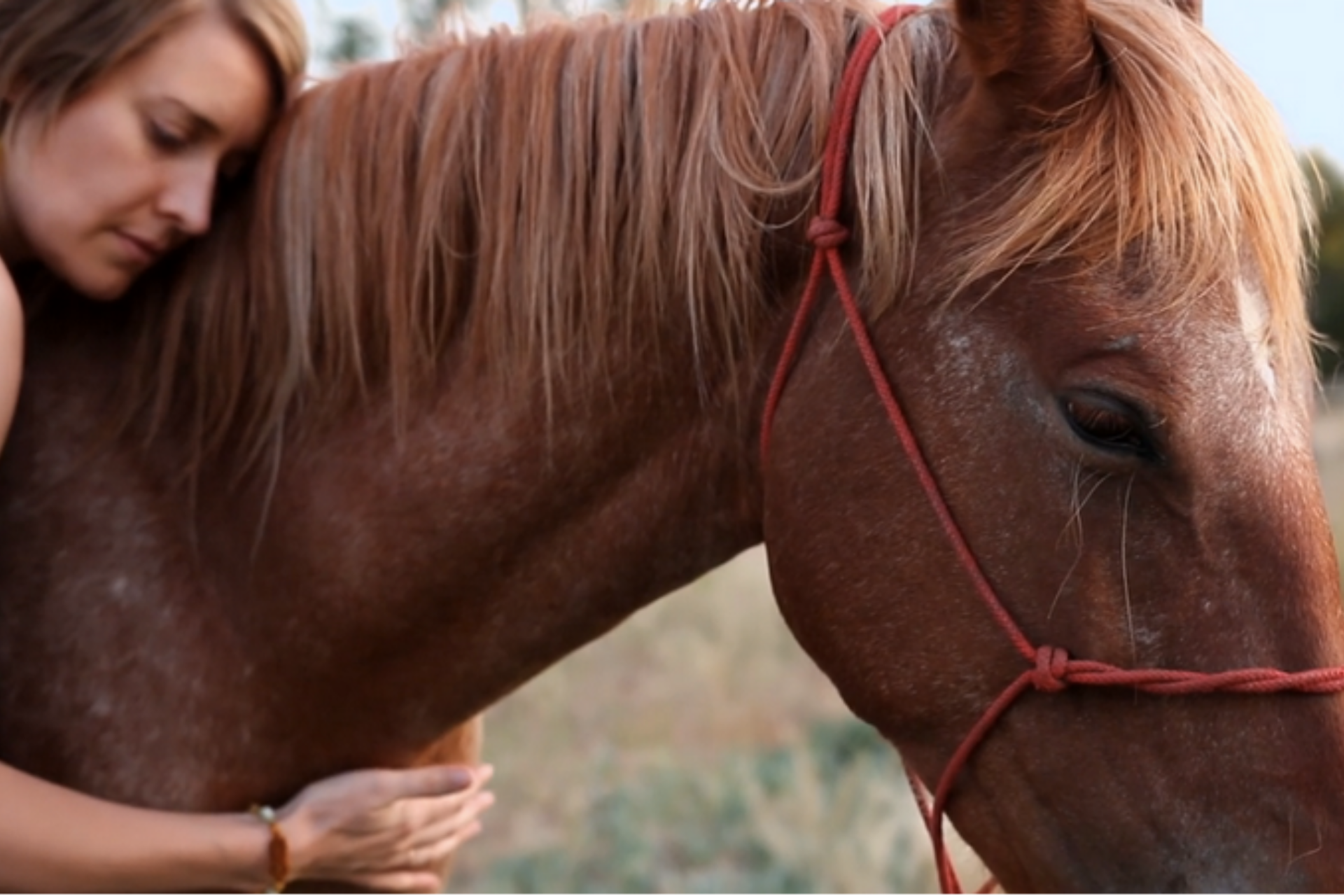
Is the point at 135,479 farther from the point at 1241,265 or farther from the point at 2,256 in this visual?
the point at 1241,265

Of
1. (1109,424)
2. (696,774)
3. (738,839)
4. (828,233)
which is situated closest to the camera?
(1109,424)

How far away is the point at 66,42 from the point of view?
1873 mm

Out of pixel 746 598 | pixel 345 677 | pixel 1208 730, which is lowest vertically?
pixel 746 598

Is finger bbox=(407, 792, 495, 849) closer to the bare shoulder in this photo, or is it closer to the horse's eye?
the bare shoulder

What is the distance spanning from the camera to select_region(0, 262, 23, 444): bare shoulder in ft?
5.79

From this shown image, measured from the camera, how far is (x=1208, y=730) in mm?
1557

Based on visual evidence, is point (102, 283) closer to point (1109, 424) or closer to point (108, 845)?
point (108, 845)

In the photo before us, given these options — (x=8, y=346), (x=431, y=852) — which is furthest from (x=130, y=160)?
(x=431, y=852)

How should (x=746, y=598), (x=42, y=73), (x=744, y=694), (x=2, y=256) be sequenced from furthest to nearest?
(x=746, y=598) → (x=744, y=694) → (x=2, y=256) → (x=42, y=73)

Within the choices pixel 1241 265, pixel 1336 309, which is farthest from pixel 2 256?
pixel 1336 309

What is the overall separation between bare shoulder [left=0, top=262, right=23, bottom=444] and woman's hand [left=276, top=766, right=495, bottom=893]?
2.21 feet

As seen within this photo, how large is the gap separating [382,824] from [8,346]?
85 cm

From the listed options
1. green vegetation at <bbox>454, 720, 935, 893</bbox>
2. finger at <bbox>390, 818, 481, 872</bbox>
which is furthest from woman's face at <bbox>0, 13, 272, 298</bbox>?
green vegetation at <bbox>454, 720, 935, 893</bbox>

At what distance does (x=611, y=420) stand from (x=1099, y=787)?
787 mm
